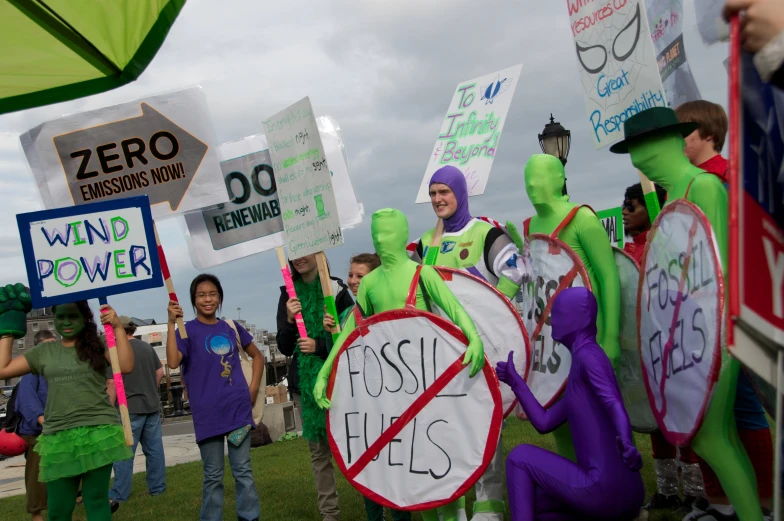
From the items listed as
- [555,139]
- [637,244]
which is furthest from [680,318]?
[555,139]

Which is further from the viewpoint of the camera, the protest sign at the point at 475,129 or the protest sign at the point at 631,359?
the protest sign at the point at 475,129

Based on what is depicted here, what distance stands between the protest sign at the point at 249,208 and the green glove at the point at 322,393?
1574mm

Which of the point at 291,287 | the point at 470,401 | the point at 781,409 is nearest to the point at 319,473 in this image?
the point at 291,287

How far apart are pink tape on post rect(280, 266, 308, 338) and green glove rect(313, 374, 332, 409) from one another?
2.96 feet

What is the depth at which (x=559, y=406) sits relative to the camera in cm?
358

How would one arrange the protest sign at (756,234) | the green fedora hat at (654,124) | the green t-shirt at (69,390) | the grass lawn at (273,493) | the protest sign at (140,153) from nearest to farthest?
the protest sign at (756,234)
the green fedora hat at (654,124)
the green t-shirt at (69,390)
the protest sign at (140,153)
the grass lawn at (273,493)

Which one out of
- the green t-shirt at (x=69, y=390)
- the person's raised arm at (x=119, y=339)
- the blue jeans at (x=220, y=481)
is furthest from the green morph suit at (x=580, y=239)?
the green t-shirt at (x=69, y=390)

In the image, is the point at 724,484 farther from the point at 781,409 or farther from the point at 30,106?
the point at 30,106

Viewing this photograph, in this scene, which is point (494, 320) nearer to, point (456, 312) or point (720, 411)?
point (456, 312)

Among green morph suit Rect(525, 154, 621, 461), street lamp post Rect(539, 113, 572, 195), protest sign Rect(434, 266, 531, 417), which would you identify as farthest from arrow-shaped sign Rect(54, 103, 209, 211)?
street lamp post Rect(539, 113, 572, 195)

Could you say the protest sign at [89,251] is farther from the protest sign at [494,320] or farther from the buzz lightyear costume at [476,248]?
the protest sign at [494,320]

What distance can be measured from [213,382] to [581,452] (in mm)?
2746

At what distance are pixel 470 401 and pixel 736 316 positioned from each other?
8.05 feet

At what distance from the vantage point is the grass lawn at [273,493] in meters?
6.16
